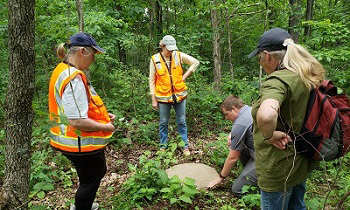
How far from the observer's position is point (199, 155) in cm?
500

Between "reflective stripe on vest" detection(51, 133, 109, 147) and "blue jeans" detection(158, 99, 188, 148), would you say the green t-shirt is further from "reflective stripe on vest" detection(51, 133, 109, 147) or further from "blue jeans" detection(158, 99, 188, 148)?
"blue jeans" detection(158, 99, 188, 148)

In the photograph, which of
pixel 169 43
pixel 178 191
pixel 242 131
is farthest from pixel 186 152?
pixel 169 43

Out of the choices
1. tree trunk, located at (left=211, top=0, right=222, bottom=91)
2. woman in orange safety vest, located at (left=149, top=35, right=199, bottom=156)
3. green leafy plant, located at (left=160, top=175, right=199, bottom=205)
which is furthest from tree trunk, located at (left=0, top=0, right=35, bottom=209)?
tree trunk, located at (left=211, top=0, right=222, bottom=91)

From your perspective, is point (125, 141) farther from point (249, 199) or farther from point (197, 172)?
point (249, 199)

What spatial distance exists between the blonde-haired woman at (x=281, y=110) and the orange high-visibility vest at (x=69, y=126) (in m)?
1.55

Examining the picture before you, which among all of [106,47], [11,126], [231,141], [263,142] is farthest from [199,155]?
[106,47]

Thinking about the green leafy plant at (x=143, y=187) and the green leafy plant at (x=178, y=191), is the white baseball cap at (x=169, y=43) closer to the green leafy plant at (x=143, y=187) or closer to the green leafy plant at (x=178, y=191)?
the green leafy plant at (x=143, y=187)

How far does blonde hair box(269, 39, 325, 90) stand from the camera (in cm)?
186

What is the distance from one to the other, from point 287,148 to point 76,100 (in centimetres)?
183

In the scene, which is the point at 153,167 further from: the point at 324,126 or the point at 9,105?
the point at 324,126

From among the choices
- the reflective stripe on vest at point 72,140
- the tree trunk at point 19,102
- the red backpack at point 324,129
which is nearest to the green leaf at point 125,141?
the reflective stripe on vest at point 72,140

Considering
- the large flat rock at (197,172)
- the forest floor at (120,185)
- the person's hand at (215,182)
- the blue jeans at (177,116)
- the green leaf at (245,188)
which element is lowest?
the forest floor at (120,185)

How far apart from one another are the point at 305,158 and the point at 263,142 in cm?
35

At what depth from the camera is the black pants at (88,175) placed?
8.82 feet
